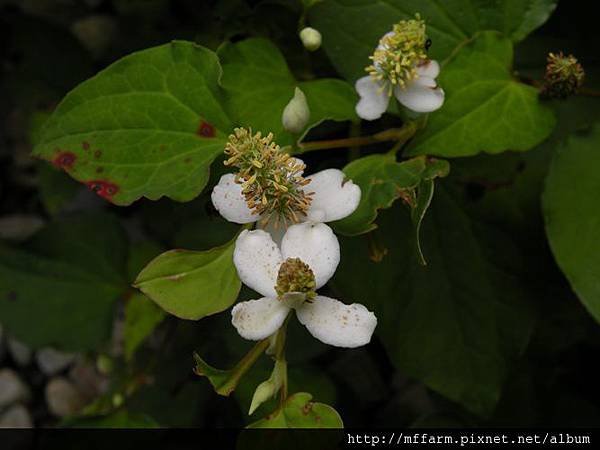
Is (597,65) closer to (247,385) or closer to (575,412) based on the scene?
(575,412)

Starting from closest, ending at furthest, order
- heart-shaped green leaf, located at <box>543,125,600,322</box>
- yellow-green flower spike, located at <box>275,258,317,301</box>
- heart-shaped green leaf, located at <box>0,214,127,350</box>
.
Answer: yellow-green flower spike, located at <box>275,258,317,301</box> → heart-shaped green leaf, located at <box>543,125,600,322</box> → heart-shaped green leaf, located at <box>0,214,127,350</box>

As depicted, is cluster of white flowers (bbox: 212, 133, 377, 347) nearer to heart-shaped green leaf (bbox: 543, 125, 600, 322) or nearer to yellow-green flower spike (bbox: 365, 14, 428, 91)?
yellow-green flower spike (bbox: 365, 14, 428, 91)

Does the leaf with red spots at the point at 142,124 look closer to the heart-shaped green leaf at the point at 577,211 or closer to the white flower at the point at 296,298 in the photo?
the white flower at the point at 296,298

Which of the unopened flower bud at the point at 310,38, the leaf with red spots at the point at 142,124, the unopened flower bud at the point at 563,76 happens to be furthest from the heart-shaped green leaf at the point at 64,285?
the unopened flower bud at the point at 563,76

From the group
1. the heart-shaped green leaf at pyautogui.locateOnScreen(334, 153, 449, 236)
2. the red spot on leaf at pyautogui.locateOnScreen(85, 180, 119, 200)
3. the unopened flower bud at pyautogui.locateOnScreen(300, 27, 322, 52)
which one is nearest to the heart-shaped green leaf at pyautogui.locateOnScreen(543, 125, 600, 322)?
the heart-shaped green leaf at pyautogui.locateOnScreen(334, 153, 449, 236)

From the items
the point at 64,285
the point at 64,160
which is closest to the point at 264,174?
the point at 64,160

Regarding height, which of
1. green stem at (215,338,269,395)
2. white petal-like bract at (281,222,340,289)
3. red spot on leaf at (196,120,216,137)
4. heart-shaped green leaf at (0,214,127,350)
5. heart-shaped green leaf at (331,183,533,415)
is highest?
red spot on leaf at (196,120,216,137)

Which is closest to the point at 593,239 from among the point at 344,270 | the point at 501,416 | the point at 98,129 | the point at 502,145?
the point at 502,145
